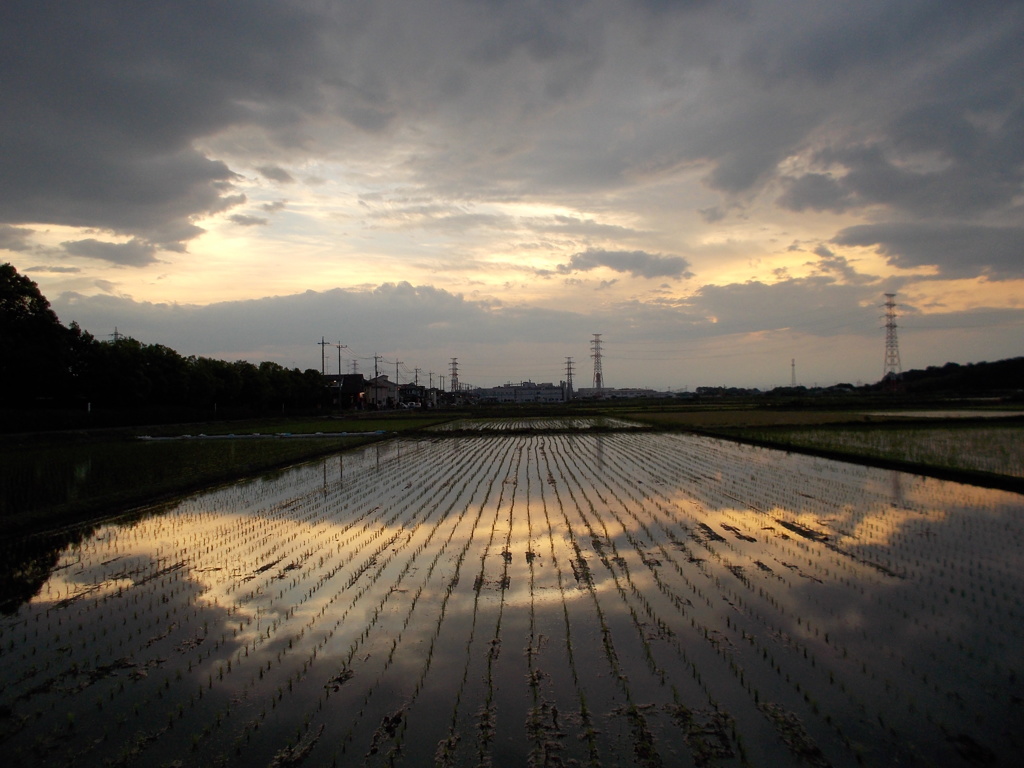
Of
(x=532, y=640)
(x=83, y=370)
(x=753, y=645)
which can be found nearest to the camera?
(x=753, y=645)

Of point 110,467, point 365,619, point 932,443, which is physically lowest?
point 365,619

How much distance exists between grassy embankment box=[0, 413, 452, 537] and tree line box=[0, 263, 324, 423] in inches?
213

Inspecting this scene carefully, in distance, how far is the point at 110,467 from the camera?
63.7ft

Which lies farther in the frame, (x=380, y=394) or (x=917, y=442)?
(x=380, y=394)

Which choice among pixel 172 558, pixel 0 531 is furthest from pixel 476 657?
pixel 0 531

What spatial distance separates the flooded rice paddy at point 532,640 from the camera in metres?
4.09

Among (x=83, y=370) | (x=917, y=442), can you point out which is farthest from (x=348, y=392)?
(x=917, y=442)

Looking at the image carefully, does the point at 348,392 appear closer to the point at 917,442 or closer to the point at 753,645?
the point at 917,442

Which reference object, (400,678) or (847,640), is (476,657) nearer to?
(400,678)

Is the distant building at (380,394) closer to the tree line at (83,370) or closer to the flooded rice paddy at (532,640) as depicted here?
the tree line at (83,370)

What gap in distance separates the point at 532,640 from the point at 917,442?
22.2 meters

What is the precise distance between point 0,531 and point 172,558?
4.15 meters

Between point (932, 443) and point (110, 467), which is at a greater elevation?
point (932, 443)

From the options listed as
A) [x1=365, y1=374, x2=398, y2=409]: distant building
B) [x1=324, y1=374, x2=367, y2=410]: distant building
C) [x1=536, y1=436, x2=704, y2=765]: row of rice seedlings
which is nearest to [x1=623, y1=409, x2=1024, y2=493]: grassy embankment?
[x1=536, y1=436, x2=704, y2=765]: row of rice seedlings
